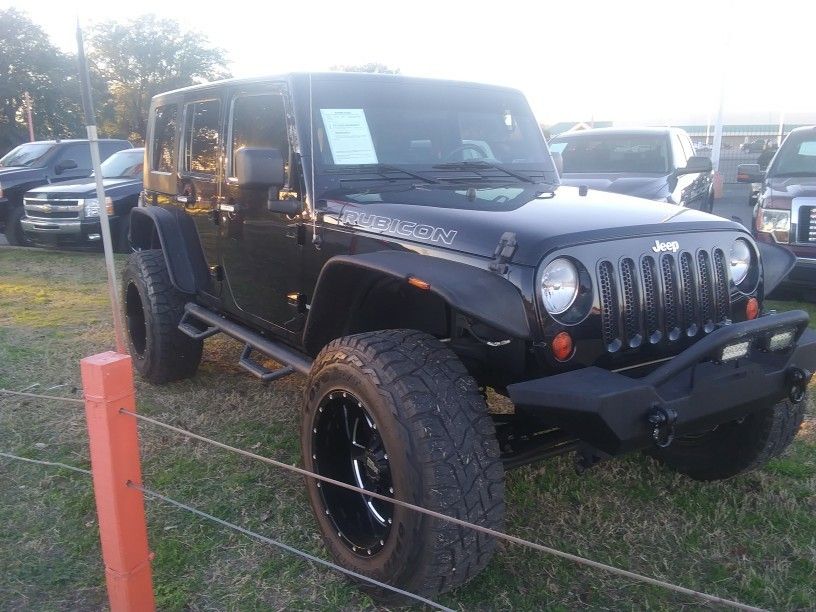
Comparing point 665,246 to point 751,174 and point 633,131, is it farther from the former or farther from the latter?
point 633,131

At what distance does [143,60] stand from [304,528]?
42.4m

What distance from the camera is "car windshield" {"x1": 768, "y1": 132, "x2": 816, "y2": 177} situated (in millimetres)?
7609

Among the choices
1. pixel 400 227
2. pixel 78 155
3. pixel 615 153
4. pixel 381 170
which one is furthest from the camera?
pixel 78 155

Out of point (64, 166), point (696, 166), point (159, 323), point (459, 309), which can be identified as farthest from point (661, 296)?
point (64, 166)

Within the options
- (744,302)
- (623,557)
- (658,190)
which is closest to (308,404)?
(623,557)

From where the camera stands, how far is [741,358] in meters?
2.80

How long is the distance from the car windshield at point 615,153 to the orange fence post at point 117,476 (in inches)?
280

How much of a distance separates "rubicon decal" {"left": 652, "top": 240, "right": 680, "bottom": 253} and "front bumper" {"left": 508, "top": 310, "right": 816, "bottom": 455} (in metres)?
0.42

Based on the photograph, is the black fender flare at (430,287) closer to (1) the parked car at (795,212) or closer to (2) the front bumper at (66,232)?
(1) the parked car at (795,212)

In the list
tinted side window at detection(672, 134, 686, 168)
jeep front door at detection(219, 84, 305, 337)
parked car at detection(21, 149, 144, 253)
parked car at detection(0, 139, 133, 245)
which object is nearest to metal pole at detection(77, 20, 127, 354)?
jeep front door at detection(219, 84, 305, 337)

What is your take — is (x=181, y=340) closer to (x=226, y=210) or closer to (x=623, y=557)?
(x=226, y=210)

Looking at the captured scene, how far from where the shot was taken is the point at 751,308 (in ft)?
10.8

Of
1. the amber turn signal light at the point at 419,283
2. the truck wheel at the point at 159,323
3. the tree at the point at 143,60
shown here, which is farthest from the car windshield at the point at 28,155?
the tree at the point at 143,60

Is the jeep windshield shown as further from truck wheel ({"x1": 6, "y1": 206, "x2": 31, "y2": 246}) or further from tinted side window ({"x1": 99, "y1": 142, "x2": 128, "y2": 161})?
tinted side window ({"x1": 99, "y1": 142, "x2": 128, "y2": 161})
